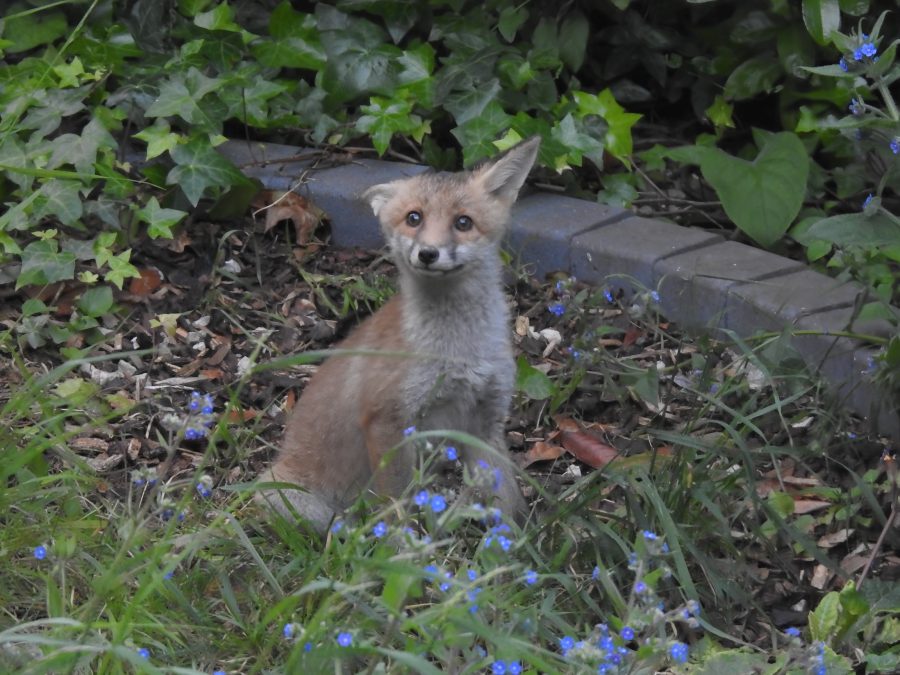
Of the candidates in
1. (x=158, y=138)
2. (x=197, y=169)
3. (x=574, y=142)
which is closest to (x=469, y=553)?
(x=574, y=142)

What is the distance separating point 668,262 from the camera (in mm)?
5598

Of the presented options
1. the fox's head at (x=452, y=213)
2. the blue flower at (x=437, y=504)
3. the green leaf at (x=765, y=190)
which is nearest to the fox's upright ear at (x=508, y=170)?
the fox's head at (x=452, y=213)

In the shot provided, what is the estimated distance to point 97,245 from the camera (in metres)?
5.81

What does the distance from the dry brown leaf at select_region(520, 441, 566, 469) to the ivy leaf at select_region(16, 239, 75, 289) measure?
2.15 metres

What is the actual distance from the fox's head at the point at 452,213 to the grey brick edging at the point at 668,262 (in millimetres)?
627

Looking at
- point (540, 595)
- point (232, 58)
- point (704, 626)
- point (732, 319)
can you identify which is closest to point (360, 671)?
point (540, 595)

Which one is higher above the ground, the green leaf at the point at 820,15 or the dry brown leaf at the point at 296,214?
the green leaf at the point at 820,15

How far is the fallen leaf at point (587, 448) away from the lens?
15.7 feet

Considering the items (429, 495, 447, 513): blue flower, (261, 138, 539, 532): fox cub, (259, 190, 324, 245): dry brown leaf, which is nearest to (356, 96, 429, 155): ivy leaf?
(259, 190, 324, 245): dry brown leaf

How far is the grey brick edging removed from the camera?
4926 mm

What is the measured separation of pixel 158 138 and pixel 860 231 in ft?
11.3

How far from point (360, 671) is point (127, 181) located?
3.24 metres

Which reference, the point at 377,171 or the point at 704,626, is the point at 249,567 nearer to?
A: the point at 704,626

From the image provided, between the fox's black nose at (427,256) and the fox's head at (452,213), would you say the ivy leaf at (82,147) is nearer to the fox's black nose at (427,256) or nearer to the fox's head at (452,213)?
the fox's head at (452,213)
